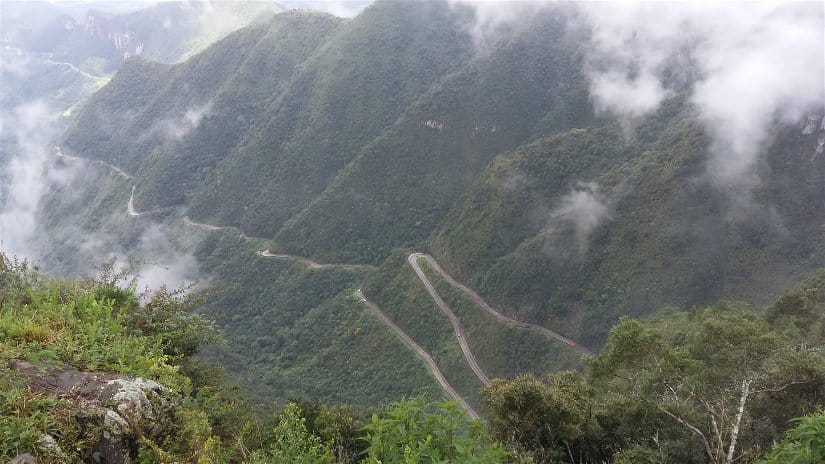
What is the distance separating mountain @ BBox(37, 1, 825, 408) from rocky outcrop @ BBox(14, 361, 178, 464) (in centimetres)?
4102

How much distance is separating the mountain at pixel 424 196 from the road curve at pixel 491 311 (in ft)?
1.97

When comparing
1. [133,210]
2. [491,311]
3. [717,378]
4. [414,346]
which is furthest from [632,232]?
[133,210]

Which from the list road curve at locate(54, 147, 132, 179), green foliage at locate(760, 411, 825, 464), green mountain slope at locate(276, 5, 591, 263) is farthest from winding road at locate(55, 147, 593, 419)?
road curve at locate(54, 147, 132, 179)

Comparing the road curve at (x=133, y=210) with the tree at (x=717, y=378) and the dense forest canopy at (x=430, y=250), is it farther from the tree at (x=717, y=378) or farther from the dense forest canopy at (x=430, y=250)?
the tree at (x=717, y=378)

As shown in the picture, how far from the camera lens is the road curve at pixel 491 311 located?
7233 centimetres

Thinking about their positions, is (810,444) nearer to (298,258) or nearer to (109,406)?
(109,406)

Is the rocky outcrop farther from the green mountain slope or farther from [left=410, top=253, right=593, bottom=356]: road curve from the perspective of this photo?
the green mountain slope

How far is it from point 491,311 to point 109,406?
77.1m

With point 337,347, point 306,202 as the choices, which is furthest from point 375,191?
point 337,347

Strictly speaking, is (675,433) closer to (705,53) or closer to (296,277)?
(296,277)

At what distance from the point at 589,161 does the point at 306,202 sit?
6628cm

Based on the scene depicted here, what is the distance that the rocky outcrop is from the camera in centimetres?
702

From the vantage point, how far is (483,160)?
385 feet

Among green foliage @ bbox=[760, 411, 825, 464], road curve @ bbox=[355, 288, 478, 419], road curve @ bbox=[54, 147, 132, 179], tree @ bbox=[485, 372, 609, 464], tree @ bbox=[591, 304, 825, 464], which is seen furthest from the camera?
road curve @ bbox=[54, 147, 132, 179]
